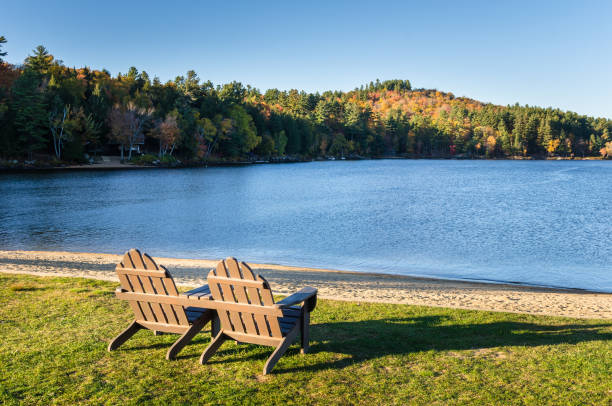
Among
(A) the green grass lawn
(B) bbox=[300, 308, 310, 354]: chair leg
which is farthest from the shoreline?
(B) bbox=[300, 308, 310, 354]: chair leg

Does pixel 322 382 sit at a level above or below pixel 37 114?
below

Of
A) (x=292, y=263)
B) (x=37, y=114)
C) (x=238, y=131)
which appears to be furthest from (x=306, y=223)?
(x=238, y=131)

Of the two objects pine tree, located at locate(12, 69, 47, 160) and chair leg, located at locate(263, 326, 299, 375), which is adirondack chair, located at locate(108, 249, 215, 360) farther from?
pine tree, located at locate(12, 69, 47, 160)

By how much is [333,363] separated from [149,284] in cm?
237

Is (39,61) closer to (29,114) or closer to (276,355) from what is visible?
(29,114)

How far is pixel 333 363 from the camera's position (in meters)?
5.41

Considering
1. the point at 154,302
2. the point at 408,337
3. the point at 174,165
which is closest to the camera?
the point at 154,302

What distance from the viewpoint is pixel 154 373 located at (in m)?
5.06

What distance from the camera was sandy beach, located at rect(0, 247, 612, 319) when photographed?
361 inches

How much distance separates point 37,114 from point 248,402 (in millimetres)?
73671

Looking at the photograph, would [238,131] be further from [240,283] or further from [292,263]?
[240,283]

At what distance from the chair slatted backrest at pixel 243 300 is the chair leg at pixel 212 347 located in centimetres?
12

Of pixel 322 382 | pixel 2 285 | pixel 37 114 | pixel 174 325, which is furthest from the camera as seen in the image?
pixel 37 114

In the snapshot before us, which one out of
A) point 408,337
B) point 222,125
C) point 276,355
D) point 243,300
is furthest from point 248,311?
point 222,125
